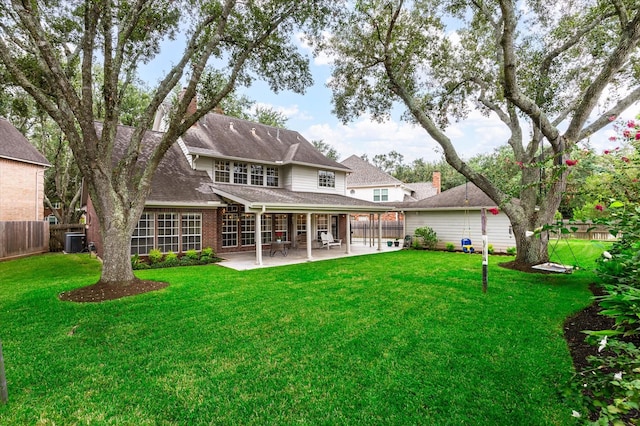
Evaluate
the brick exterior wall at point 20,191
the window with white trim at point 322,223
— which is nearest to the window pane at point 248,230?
the window with white trim at point 322,223

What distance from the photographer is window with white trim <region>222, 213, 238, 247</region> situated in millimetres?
15062

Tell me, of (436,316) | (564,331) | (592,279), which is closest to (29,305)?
(436,316)

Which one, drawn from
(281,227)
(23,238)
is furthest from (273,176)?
(23,238)

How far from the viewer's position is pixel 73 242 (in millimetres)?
15688

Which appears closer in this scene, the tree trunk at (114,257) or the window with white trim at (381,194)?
the tree trunk at (114,257)

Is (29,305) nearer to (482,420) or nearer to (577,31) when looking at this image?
(482,420)

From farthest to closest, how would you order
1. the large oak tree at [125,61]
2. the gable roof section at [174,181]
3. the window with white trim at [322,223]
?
the window with white trim at [322,223], the gable roof section at [174,181], the large oak tree at [125,61]

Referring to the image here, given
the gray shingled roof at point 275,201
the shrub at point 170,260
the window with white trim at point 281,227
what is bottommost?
the shrub at point 170,260

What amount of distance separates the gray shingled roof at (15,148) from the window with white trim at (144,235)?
28.6 ft

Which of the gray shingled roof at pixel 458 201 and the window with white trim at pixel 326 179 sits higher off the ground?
the window with white trim at pixel 326 179

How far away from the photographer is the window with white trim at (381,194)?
30.3 m

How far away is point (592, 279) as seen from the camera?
8.35m

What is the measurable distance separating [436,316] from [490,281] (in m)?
3.78

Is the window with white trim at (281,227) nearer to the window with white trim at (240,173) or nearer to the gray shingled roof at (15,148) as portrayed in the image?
the window with white trim at (240,173)
